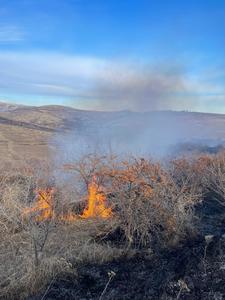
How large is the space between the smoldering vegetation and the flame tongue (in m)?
0.05

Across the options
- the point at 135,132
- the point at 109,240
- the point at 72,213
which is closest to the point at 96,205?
the point at 72,213

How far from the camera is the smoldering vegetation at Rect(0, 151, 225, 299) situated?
25.1 feet

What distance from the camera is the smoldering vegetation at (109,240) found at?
25.1 feet

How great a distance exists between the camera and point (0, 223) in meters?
9.64

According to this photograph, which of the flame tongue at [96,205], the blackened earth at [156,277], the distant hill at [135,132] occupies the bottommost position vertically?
the blackened earth at [156,277]

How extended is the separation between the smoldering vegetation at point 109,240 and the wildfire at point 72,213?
37mm

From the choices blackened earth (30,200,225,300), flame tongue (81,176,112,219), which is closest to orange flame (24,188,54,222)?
flame tongue (81,176,112,219)

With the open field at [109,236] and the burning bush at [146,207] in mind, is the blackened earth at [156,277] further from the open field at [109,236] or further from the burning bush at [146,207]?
the burning bush at [146,207]

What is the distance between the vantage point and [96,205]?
11938 mm

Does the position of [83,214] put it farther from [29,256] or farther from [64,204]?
[29,256]

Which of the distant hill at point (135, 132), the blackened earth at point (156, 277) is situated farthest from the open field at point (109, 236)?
the distant hill at point (135, 132)

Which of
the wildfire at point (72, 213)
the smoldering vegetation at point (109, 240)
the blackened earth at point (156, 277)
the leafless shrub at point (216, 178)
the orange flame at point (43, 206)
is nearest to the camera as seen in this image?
the blackened earth at point (156, 277)

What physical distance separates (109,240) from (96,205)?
5.56 feet

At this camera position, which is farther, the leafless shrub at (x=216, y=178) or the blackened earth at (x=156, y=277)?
the leafless shrub at (x=216, y=178)
